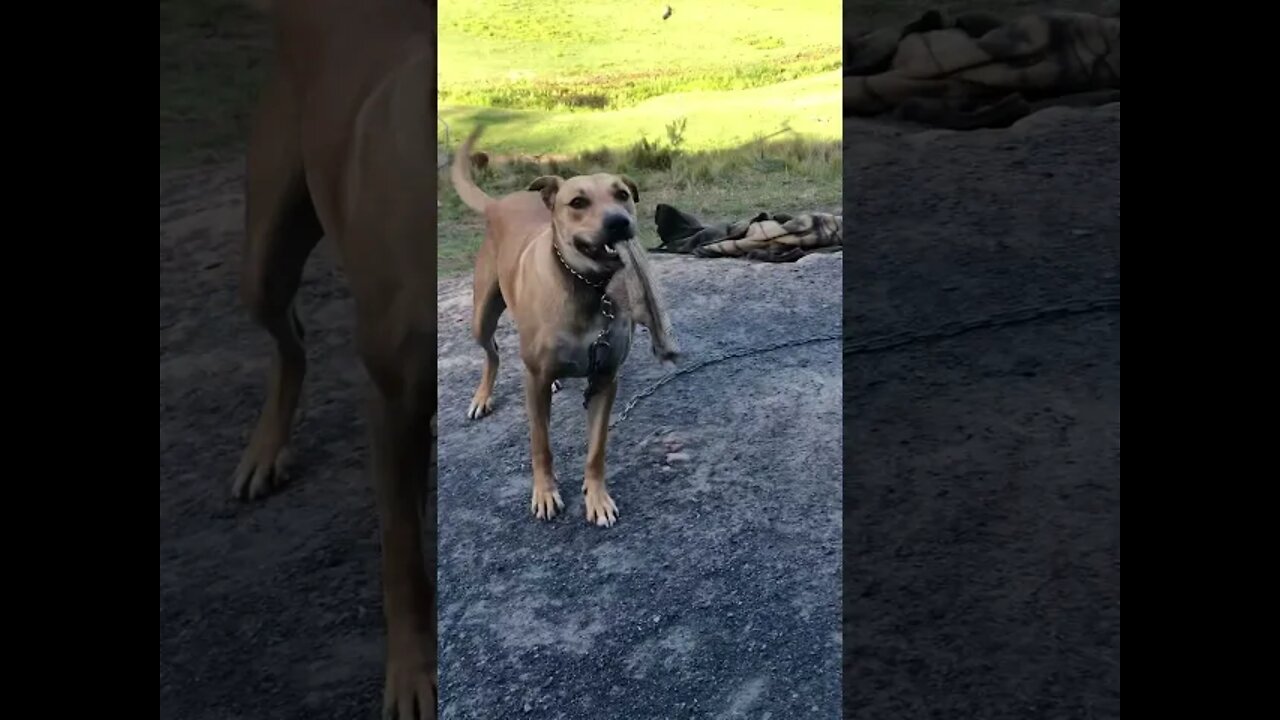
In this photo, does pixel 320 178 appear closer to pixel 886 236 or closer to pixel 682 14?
pixel 682 14

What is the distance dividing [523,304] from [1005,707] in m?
1.60

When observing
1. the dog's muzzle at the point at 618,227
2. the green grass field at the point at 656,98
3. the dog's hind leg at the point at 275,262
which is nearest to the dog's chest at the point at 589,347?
the dog's muzzle at the point at 618,227

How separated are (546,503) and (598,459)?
6.9 inches

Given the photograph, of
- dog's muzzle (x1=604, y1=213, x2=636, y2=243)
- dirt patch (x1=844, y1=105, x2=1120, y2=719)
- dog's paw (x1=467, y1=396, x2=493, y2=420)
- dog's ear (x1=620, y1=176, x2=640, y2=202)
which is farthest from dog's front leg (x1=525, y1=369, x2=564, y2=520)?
dirt patch (x1=844, y1=105, x2=1120, y2=719)

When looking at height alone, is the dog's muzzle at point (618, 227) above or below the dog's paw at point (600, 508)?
above

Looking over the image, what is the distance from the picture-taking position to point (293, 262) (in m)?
2.22

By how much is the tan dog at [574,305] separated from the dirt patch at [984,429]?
0.73 m

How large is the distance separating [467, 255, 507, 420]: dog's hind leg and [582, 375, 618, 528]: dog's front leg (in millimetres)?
279

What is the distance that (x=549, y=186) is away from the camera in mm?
2350

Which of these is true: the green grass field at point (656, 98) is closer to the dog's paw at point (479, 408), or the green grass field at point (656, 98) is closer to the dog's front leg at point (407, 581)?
the dog's paw at point (479, 408)

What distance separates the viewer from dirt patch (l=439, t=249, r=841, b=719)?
2172 mm

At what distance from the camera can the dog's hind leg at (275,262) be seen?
7.13 feet
